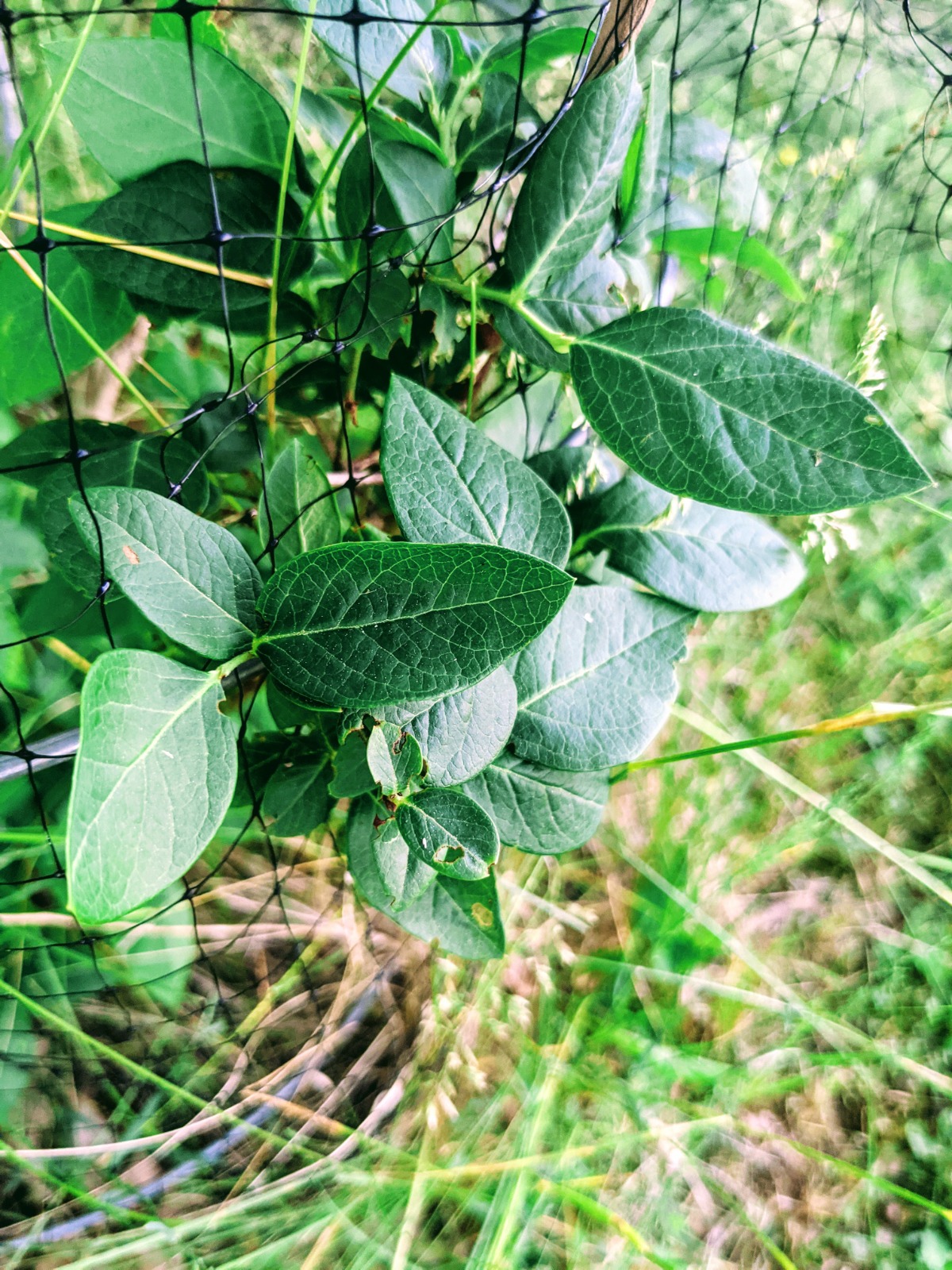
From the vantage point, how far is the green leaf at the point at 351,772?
33 cm

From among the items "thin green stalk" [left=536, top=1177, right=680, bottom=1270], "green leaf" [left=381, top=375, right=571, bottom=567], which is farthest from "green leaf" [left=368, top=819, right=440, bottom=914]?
"thin green stalk" [left=536, top=1177, right=680, bottom=1270]

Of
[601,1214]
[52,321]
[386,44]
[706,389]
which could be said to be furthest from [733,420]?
[601,1214]

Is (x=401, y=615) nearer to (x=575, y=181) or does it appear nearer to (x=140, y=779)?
(x=140, y=779)

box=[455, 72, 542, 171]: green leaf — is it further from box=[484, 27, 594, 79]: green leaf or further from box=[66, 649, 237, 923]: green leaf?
box=[66, 649, 237, 923]: green leaf

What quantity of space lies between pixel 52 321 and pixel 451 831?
1.05 ft

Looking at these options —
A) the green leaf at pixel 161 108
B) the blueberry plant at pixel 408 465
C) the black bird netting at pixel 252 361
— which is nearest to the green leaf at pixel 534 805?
the blueberry plant at pixel 408 465

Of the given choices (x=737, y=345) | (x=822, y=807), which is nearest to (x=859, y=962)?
(x=822, y=807)

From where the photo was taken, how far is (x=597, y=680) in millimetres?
395

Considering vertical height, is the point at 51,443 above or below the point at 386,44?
below

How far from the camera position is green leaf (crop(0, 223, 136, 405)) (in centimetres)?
38

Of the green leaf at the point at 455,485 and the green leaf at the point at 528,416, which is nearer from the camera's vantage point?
the green leaf at the point at 455,485

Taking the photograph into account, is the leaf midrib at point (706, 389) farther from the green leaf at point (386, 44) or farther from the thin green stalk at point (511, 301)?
the green leaf at point (386, 44)

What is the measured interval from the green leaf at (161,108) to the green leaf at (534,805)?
1.01 feet

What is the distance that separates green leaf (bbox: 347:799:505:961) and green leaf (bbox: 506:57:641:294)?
273 mm
